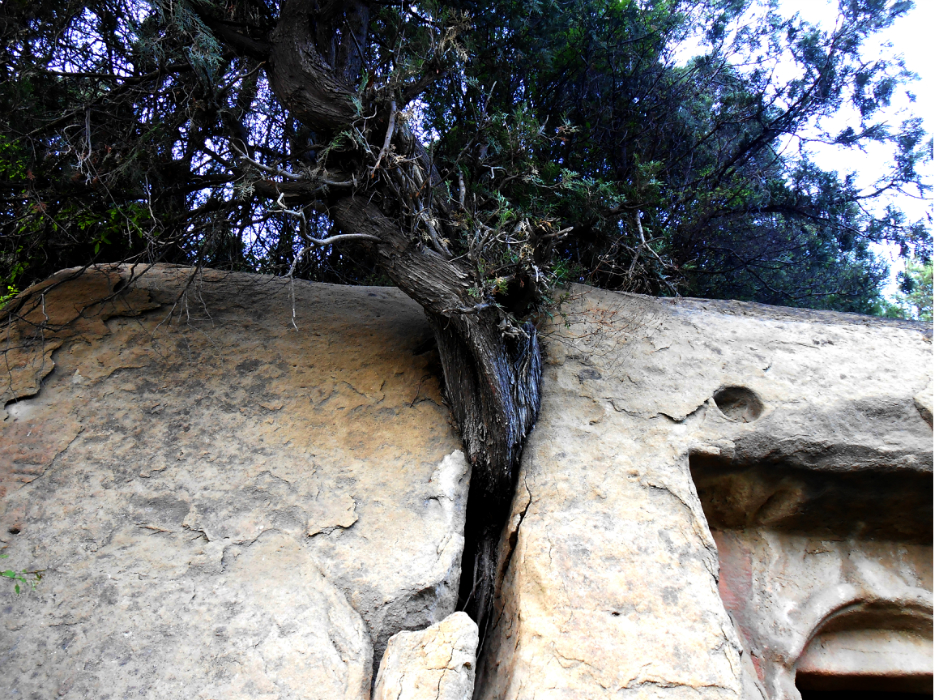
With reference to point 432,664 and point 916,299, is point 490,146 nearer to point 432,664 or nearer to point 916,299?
point 432,664

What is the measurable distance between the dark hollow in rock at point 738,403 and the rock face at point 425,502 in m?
0.02

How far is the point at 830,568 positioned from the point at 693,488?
3.23 feet

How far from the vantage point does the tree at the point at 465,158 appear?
10.4 feet

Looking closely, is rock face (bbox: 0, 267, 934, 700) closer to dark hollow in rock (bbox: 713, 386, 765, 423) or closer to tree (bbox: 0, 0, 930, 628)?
dark hollow in rock (bbox: 713, 386, 765, 423)

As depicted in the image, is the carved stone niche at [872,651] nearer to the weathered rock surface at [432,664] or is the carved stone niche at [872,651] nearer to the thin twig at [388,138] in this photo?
the weathered rock surface at [432,664]

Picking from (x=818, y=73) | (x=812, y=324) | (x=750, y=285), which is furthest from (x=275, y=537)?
(x=818, y=73)

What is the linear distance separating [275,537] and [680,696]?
5.40ft

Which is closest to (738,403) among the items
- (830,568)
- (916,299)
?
(830,568)

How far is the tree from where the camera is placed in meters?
3.16

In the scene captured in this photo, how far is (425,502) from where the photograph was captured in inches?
116

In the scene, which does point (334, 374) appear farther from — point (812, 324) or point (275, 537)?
point (812, 324)

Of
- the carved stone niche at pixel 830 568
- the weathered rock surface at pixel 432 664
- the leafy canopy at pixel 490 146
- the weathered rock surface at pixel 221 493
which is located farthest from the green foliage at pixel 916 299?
the weathered rock surface at pixel 432 664

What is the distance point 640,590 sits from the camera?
2.65 meters

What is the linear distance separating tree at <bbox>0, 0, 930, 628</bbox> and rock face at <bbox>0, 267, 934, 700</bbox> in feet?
1.05
